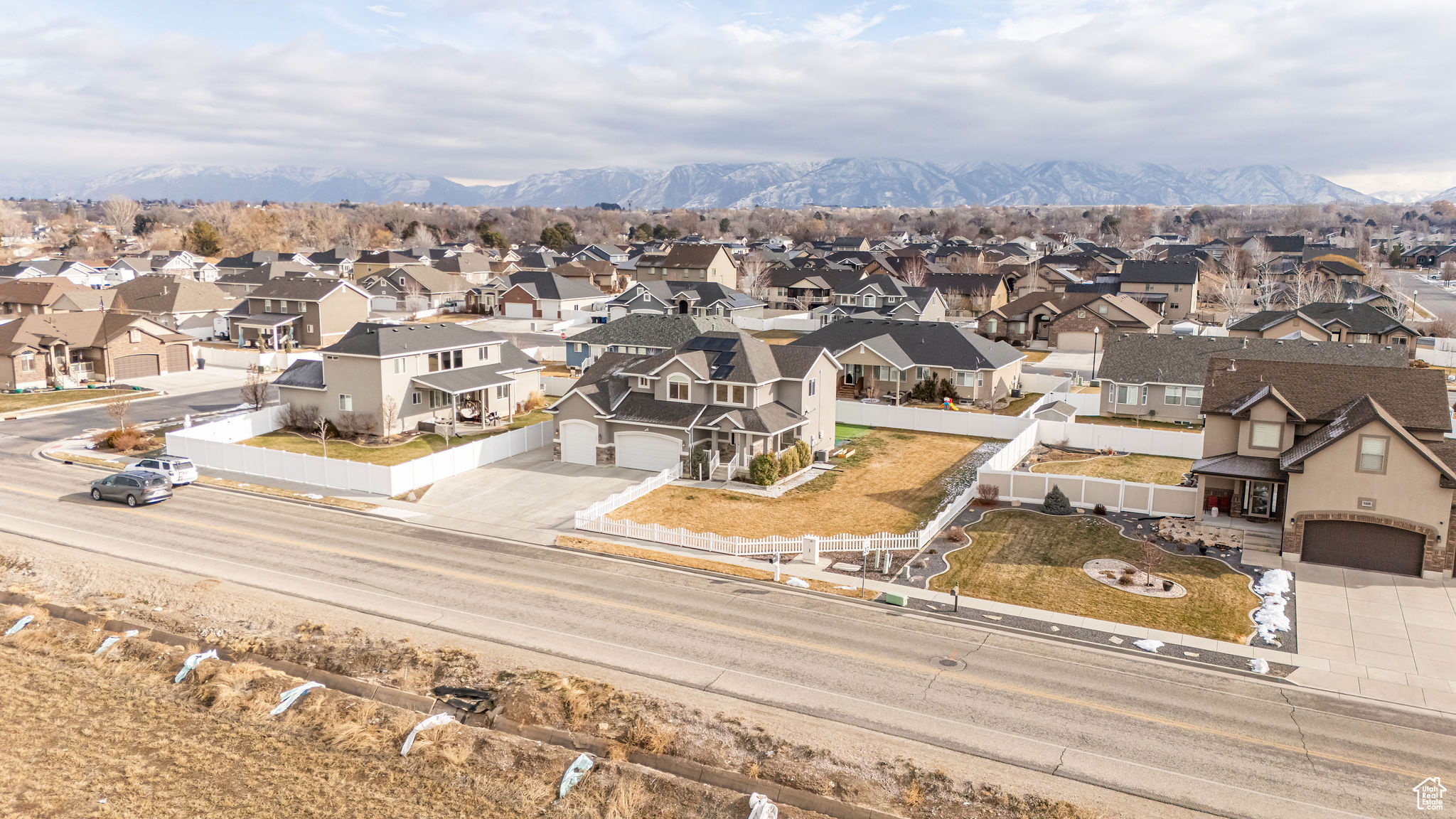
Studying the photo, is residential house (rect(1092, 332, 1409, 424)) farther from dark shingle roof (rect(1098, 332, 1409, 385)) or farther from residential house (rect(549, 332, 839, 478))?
residential house (rect(549, 332, 839, 478))

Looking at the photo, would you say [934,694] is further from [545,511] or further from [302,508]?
[302,508]

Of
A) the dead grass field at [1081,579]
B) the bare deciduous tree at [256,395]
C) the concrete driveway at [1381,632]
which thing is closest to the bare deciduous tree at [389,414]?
the bare deciduous tree at [256,395]

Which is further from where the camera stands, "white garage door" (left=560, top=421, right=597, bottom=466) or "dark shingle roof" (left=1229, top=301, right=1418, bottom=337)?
"dark shingle roof" (left=1229, top=301, right=1418, bottom=337)

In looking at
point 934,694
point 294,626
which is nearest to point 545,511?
point 294,626

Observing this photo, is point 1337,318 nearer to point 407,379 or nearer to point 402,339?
point 407,379

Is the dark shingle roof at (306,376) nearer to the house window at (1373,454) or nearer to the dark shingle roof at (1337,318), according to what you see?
the house window at (1373,454)

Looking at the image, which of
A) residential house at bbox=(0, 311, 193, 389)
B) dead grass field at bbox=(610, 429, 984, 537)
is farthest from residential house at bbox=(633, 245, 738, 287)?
dead grass field at bbox=(610, 429, 984, 537)

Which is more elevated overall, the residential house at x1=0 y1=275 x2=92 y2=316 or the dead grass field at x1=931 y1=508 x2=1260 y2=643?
the residential house at x1=0 y1=275 x2=92 y2=316
